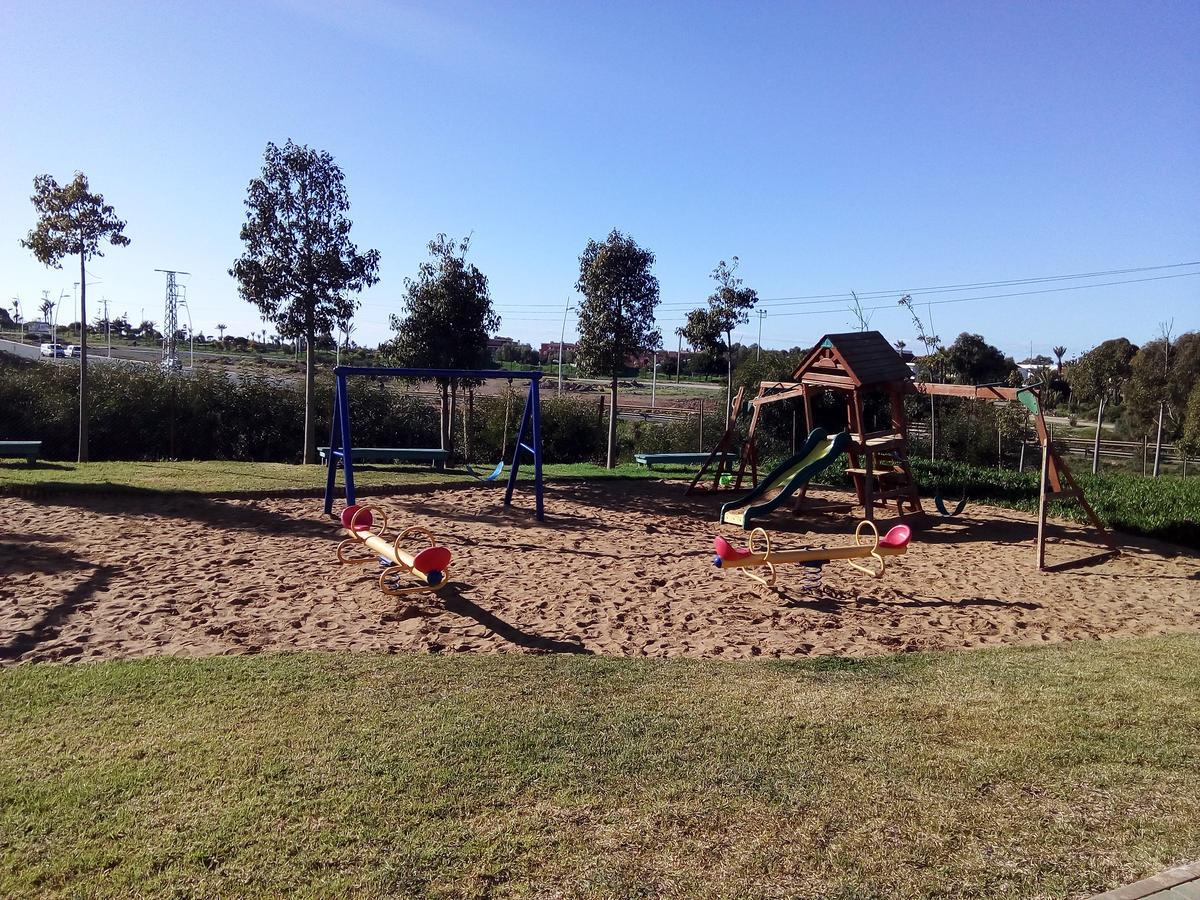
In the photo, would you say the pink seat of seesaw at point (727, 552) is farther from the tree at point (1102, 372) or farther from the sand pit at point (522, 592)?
the tree at point (1102, 372)

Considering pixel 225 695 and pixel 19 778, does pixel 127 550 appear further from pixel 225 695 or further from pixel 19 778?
pixel 19 778

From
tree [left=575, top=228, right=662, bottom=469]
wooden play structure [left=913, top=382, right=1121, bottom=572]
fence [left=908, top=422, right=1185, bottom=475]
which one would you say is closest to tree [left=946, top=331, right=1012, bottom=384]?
fence [left=908, top=422, right=1185, bottom=475]

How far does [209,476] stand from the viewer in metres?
14.6

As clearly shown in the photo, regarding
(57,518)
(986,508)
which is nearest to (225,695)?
(57,518)

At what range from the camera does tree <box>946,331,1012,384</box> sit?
114 ft

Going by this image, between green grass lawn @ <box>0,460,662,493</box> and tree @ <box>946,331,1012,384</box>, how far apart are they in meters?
22.1

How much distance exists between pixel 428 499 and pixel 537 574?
215 inches

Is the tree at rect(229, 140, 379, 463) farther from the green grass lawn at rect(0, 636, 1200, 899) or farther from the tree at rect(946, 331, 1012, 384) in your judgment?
the tree at rect(946, 331, 1012, 384)

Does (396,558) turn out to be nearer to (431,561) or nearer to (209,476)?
(431,561)

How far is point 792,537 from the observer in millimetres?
12016

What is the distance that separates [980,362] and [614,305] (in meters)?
24.7

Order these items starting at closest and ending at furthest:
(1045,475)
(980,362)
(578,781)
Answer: (578,781)
(1045,475)
(980,362)

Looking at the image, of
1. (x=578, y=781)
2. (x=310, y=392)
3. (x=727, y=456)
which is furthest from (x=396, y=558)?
(x=310, y=392)

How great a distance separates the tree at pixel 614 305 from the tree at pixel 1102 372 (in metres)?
10.2
